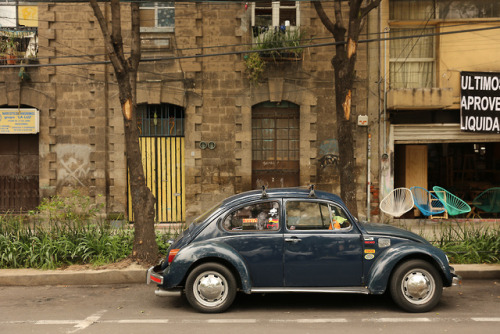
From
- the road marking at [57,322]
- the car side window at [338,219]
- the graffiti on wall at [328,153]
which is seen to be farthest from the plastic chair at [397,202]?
the road marking at [57,322]

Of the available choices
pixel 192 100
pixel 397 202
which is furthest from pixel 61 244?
pixel 397 202

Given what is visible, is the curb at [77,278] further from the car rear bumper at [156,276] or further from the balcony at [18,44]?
the balcony at [18,44]

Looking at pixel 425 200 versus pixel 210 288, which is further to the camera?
pixel 425 200

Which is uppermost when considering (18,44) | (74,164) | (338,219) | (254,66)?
(18,44)

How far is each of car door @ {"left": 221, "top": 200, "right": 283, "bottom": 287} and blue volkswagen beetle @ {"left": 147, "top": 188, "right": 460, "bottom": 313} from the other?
0.5 inches

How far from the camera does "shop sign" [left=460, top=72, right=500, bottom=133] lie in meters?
13.3

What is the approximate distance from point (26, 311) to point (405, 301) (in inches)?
207

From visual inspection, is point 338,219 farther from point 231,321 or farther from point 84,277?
point 84,277

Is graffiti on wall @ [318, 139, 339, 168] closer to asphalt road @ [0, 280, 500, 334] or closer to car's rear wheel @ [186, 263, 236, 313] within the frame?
asphalt road @ [0, 280, 500, 334]

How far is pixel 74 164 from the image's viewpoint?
1359 centimetres

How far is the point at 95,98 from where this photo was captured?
44.4ft

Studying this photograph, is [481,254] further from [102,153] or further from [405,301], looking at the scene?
[102,153]

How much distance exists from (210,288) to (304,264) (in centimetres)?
130

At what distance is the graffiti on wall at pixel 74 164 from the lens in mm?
13570
